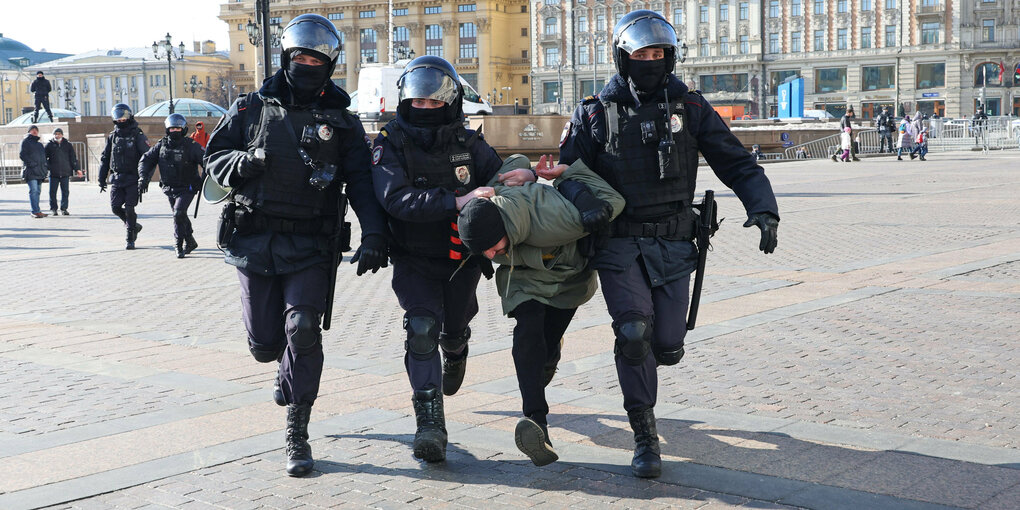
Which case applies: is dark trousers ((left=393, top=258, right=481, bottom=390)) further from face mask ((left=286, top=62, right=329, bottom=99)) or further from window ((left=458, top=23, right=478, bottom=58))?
window ((left=458, top=23, right=478, bottom=58))

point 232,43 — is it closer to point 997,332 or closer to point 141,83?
point 141,83

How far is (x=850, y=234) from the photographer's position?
43.7 feet

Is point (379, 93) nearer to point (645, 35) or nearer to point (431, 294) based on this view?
point (431, 294)

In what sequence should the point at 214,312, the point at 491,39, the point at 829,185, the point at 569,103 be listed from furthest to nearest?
the point at 491,39
the point at 569,103
the point at 829,185
the point at 214,312

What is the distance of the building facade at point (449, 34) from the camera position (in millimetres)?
115062

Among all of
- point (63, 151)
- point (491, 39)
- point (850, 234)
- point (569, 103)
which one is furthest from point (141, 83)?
point (850, 234)

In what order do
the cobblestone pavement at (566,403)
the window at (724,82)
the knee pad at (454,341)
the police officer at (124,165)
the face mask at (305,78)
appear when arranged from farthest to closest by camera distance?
the window at (724,82), the police officer at (124,165), the knee pad at (454,341), the face mask at (305,78), the cobblestone pavement at (566,403)

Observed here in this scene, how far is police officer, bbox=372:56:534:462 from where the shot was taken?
14.5 feet

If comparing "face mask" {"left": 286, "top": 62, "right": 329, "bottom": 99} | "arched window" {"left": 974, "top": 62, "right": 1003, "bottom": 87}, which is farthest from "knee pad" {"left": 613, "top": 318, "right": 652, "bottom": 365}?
"arched window" {"left": 974, "top": 62, "right": 1003, "bottom": 87}

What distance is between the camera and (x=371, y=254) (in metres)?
4.37

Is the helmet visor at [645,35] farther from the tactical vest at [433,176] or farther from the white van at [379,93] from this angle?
the white van at [379,93]

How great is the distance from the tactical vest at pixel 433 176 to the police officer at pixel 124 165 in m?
10.3

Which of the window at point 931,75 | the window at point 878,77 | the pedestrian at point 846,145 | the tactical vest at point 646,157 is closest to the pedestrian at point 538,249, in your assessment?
the tactical vest at point 646,157

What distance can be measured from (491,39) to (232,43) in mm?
33192
